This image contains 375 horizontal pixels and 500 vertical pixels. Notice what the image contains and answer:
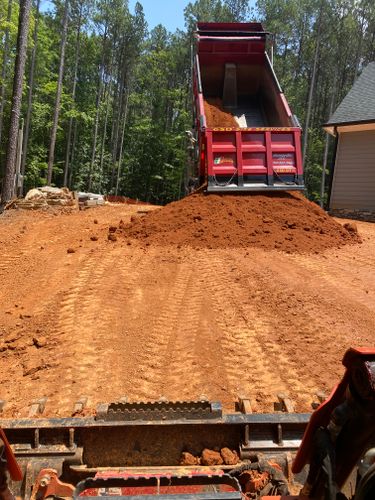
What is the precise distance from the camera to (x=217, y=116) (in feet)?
39.1

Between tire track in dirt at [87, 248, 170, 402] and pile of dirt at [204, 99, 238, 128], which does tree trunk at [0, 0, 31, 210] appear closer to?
pile of dirt at [204, 99, 238, 128]

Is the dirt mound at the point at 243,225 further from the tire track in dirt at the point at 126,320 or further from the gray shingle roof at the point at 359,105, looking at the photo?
the gray shingle roof at the point at 359,105

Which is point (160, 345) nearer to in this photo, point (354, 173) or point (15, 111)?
point (15, 111)

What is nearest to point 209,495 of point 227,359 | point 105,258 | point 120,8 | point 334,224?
point 227,359

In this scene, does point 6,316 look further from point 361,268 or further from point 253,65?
point 253,65

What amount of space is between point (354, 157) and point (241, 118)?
642 centimetres

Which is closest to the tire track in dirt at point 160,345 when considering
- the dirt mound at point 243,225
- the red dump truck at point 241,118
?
the dirt mound at point 243,225

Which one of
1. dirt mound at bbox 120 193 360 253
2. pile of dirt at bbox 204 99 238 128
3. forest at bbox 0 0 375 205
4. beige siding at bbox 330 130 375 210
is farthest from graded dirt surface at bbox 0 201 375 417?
forest at bbox 0 0 375 205

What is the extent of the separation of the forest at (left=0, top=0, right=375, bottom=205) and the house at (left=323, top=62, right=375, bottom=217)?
16425 millimetres

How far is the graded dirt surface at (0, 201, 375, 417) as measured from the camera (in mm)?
3654

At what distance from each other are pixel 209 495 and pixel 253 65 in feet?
41.2

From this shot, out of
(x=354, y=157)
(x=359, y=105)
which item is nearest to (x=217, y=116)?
(x=354, y=157)

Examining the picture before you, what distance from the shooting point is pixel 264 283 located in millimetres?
6016

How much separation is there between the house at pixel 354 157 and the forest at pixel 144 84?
1643cm
